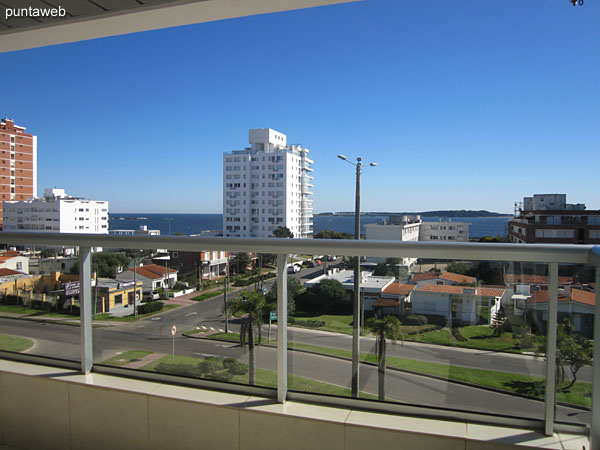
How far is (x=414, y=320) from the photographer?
1470 millimetres

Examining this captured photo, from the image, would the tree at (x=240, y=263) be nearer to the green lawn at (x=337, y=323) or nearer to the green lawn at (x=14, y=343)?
the green lawn at (x=337, y=323)

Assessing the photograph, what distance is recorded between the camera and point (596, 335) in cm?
120

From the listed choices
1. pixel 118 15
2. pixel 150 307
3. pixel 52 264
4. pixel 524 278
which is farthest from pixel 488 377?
pixel 118 15

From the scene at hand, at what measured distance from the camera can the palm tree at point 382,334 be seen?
4.88 feet

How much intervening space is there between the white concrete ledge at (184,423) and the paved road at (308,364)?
0.23ft

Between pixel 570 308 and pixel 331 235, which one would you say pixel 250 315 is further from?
pixel 331 235

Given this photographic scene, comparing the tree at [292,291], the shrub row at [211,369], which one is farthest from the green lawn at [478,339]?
the shrub row at [211,369]

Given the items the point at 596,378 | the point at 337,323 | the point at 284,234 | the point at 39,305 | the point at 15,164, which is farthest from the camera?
the point at 15,164

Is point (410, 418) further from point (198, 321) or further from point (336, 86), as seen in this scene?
point (336, 86)

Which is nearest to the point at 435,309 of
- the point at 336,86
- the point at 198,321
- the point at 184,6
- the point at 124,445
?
the point at 198,321

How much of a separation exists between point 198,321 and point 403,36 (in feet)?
212

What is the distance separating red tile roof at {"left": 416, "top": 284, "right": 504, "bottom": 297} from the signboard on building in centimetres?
161

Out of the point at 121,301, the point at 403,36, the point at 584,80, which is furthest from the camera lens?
the point at 584,80

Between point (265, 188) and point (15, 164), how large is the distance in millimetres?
32473
